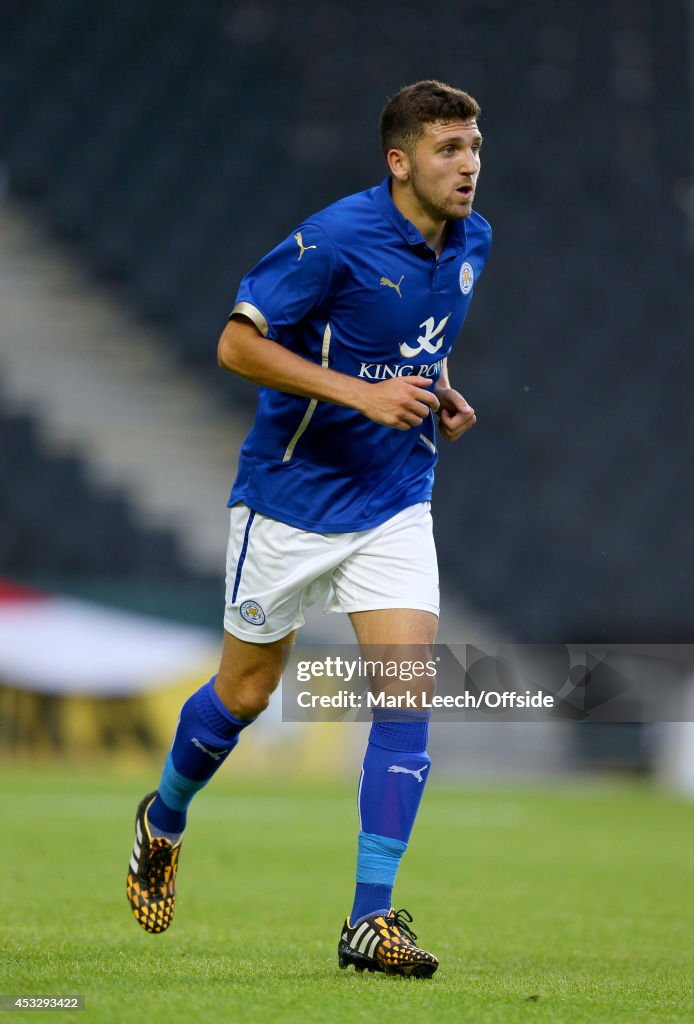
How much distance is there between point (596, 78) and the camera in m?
12.1

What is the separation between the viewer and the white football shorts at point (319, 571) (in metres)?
3.35

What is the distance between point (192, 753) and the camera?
363cm

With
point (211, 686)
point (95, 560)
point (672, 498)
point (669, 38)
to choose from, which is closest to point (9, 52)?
point (95, 560)

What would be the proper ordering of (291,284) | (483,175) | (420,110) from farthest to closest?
(483,175)
(420,110)
(291,284)

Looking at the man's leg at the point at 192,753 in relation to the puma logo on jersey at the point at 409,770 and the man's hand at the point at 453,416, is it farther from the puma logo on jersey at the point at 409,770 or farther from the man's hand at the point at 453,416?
the man's hand at the point at 453,416

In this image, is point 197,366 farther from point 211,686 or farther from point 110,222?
point 211,686

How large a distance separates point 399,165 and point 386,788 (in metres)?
1.38

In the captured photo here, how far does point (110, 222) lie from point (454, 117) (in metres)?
8.83

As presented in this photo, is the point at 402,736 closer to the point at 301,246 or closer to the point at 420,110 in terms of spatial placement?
the point at 301,246

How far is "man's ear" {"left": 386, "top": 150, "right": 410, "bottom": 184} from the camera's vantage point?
333 centimetres

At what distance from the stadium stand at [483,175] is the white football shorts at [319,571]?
7.70 meters

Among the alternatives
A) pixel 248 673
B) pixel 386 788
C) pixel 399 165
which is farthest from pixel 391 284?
pixel 386 788

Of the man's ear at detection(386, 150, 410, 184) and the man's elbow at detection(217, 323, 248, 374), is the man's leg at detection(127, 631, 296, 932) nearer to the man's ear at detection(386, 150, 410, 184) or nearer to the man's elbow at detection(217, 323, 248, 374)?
the man's elbow at detection(217, 323, 248, 374)

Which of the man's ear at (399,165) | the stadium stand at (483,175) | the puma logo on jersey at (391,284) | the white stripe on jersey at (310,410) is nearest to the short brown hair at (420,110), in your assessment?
the man's ear at (399,165)
